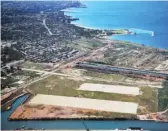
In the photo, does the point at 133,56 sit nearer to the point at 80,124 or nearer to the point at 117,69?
the point at 117,69

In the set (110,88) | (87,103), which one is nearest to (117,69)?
(110,88)

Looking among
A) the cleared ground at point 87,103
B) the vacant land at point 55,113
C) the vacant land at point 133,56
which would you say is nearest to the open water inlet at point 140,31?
the vacant land at point 133,56

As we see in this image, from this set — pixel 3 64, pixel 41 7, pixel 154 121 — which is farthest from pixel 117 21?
pixel 154 121

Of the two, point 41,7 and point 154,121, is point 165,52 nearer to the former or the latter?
point 154,121

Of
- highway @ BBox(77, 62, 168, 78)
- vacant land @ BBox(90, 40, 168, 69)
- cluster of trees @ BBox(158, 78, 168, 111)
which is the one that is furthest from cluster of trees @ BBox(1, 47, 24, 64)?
cluster of trees @ BBox(158, 78, 168, 111)

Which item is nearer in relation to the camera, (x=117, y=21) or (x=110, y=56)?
(x=110, y=56)

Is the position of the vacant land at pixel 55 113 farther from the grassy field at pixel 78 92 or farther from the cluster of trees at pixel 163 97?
the cluster of trees at pixel 163 97

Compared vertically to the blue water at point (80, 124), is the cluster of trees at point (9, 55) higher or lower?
higher
